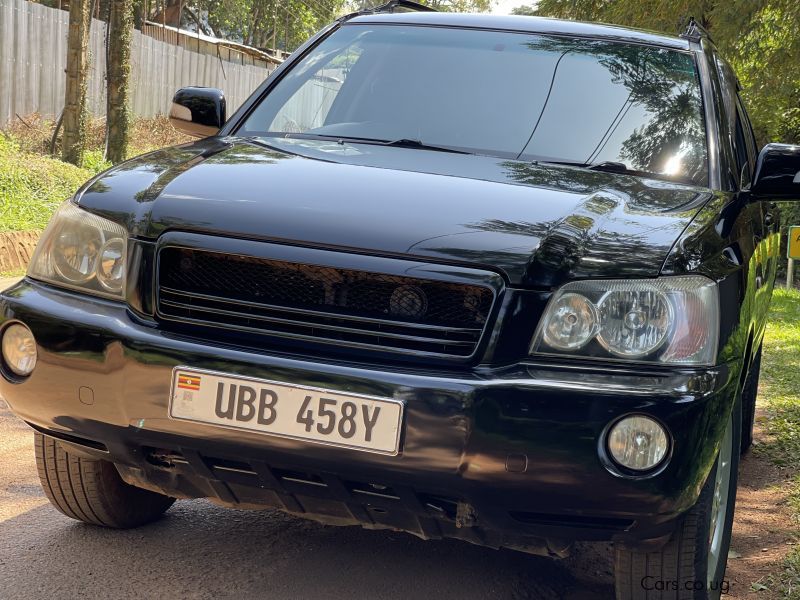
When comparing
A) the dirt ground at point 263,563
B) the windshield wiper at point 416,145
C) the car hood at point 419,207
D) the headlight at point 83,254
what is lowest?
the dirt ground at point 263,563

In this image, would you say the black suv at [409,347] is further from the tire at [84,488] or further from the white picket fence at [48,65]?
the white picket fence at [48,65]

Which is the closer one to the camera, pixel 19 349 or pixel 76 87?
pixel 19 349

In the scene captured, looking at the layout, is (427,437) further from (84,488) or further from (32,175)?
(32,175)

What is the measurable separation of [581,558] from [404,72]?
73.6 inches

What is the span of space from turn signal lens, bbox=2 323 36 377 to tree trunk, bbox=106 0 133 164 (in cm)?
1204

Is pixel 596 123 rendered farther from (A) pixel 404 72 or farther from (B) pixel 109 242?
(B) pixel 109 242

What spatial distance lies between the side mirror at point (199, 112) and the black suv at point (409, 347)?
0.95m

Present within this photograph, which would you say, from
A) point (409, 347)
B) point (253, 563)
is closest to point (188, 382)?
point (409, 347)

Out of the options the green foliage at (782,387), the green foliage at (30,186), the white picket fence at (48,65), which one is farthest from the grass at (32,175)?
the green foliage at (782,387)

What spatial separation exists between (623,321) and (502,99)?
59.7 inches

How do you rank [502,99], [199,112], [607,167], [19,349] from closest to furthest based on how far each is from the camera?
[19,349] → [607,167] → [502,99] → [199,112]

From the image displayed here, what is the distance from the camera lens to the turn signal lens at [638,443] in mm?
2703

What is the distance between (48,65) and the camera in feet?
57.4

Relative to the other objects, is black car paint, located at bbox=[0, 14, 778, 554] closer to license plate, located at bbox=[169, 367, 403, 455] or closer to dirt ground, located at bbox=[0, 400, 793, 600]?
license plate, located at bbox=[169, 367, 403, 455]
